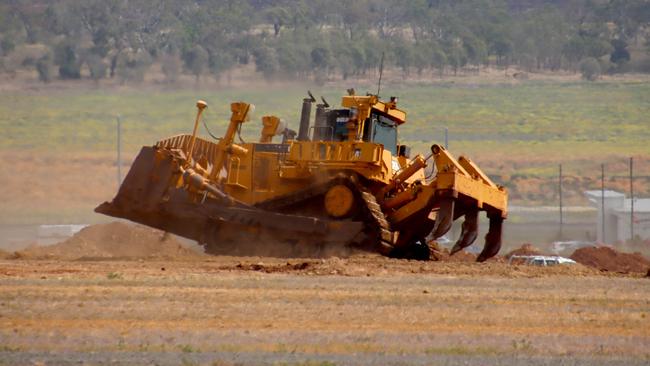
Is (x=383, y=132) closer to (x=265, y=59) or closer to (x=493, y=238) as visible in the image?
(x=493, y=238)

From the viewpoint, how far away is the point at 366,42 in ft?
307

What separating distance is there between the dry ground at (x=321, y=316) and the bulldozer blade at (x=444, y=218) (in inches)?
87.9

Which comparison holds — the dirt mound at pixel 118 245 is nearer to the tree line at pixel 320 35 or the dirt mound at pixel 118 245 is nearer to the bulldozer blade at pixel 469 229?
the bulldozer blade at pixel 469 229

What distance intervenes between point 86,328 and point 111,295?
279 cm

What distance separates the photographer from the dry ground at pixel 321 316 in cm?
1424

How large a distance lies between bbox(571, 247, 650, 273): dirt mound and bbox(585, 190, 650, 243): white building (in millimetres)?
18854

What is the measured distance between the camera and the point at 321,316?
655 inches

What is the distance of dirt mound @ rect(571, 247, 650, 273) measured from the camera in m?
31.2

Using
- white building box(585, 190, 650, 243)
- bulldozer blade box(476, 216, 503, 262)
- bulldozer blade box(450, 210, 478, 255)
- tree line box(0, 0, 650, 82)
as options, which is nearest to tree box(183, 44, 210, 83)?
tree line box(0, 0, 650, 82)

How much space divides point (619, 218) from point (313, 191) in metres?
29.4

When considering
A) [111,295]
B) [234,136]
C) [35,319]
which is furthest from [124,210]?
[35,319]

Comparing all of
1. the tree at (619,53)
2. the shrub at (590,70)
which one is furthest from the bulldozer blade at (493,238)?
the tree at (619,53)

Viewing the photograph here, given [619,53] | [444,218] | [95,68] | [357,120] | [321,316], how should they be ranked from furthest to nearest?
1. [619,53]
2. [95,68]
3. [357,120]
4. [444,218]
5. [321,316]

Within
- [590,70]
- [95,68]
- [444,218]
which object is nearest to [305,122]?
[444,218]
